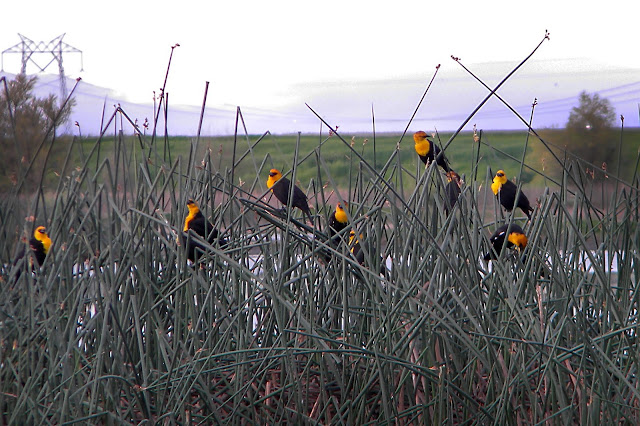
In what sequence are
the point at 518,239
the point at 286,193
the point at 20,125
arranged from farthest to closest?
the point at 20,125
the point at 286,193
the point at 518,239

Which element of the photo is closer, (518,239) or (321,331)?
(321,331)

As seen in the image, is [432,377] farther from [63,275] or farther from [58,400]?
[63,275]

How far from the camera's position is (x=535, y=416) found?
128 centimetres

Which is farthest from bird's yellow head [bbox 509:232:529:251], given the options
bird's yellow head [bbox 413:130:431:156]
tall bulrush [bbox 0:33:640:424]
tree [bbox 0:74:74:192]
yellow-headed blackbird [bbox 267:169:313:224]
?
bird's yellow head [bbox 413:130:431:156]

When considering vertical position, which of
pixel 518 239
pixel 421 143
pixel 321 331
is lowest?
pixel 321 331

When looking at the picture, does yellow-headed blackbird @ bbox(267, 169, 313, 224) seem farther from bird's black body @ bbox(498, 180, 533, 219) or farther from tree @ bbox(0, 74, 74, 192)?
bird's black body @ bbox(498, 180, 533, 219)

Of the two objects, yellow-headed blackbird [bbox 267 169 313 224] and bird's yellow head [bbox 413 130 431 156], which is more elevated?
bird's yellow head [bbox 413 130 431 156]

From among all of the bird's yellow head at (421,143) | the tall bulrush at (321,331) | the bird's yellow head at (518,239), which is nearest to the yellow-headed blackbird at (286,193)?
the tall bulrush at (321,331)

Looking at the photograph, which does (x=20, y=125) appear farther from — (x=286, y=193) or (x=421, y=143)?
(x=421, y=143)

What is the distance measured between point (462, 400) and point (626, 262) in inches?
26.7

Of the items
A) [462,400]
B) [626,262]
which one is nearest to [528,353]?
[462,400]

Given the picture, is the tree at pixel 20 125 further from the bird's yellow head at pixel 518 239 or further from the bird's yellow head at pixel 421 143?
the bird's yellow head at pixel 421 143

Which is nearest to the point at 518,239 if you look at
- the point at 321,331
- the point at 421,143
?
the point at 321,331

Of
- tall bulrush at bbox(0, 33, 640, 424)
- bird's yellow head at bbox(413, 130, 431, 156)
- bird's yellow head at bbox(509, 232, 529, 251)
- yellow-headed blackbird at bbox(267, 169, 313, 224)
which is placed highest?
bird's yellow head at bbox(413, 130, 431, 156)
